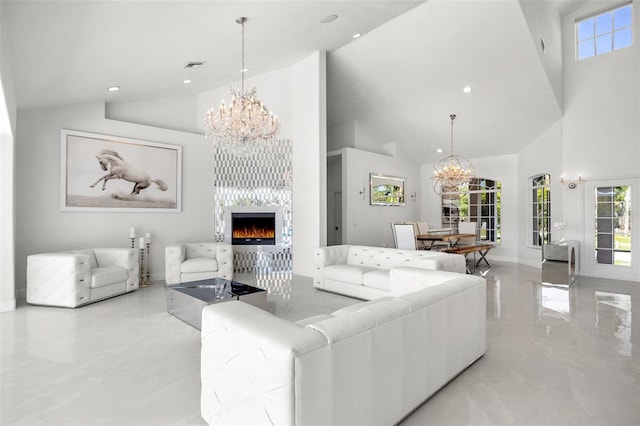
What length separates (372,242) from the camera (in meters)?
8.88

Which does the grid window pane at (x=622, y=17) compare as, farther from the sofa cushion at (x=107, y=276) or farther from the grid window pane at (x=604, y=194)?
the sofa cushion at (x=107, y=276)

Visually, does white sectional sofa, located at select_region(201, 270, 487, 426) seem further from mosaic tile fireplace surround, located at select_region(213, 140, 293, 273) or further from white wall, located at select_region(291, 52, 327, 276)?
mosaic tile fireplace surround, located at select_region(213, 140, 293, 273)

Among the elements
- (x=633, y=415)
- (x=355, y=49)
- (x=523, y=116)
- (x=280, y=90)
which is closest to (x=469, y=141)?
(x=523, y=116)

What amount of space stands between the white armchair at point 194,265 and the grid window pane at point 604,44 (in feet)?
26.5

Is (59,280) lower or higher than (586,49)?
lower

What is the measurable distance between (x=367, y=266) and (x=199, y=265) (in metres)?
2.73

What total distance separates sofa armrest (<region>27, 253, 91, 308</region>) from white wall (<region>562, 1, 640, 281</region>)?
8.74 metres

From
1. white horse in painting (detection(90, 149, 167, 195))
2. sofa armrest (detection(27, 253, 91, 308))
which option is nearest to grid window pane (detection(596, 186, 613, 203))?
white horse in painting (detection(90, 149, 167, 195))

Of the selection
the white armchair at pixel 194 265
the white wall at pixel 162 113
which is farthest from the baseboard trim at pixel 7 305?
the white wall at pixel 162 113

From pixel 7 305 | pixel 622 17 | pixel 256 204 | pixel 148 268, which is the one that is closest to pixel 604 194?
pixel 622 17

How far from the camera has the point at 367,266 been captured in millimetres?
5465

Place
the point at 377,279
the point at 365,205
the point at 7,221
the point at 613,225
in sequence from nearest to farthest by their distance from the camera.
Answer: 1. the point at 7,221
2. the point at 377,279
3. the point at 613,225
4. the point at 365,205

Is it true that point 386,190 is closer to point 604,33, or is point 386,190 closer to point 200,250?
point 200,250

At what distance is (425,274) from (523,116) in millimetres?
6091
